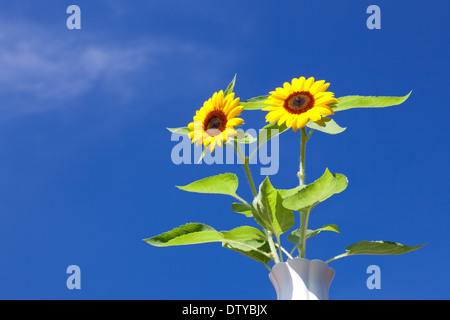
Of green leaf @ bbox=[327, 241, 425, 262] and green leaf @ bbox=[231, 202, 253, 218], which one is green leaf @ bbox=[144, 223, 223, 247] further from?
green leaf @ bbox=[327, 241, 425, 262]

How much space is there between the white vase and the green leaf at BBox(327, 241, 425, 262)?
0.17 meters

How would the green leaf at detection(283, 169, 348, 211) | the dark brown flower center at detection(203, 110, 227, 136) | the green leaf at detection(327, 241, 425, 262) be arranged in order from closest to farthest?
1. the green leaf at detection(283, 169, 348, 211)
2. the green leaf at detection(327, 241, 425, 262)
3. the dark brown flower center at detection(203, 110, 227, 136)

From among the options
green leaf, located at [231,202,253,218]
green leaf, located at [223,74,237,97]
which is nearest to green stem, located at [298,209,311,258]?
green leaf, located at [231,202,253,218]

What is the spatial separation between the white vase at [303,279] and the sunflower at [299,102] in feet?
1.38

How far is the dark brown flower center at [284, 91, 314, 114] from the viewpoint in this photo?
1675 millimetres

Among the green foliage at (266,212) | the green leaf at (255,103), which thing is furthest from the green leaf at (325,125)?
the green leaf at (255,103)

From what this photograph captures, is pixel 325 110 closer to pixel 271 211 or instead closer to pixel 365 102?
pixel 365 102

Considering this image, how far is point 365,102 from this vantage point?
168 cm

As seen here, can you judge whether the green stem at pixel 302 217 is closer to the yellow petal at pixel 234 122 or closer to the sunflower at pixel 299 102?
the sunflower at pixel 299 102

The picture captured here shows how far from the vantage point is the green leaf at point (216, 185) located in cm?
167
